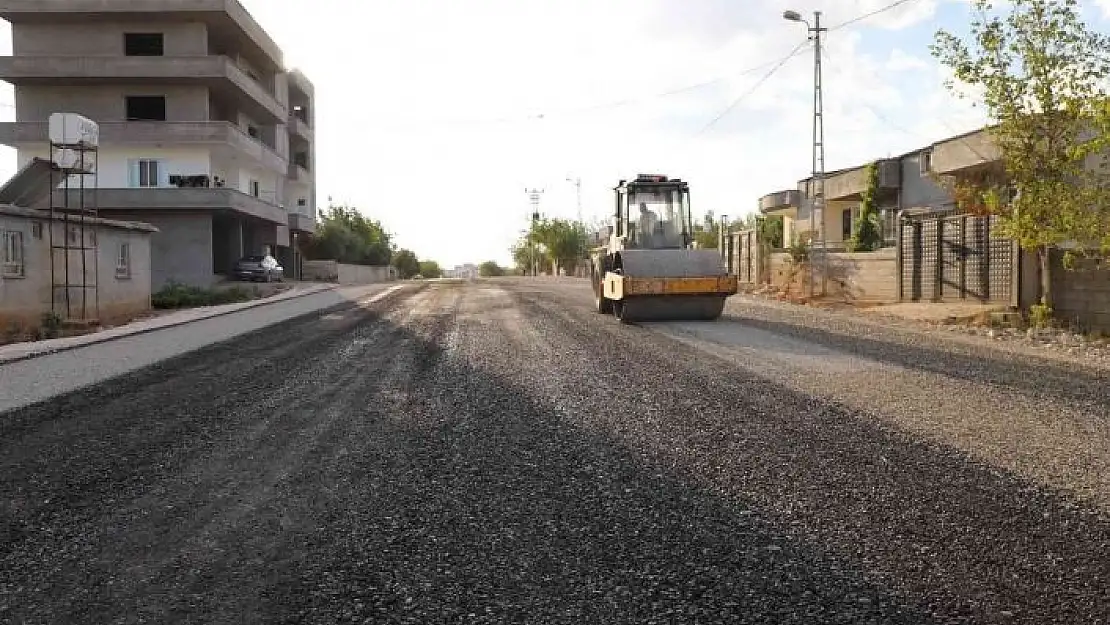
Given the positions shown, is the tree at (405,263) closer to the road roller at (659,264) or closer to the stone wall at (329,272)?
the stone wall at (329,272)

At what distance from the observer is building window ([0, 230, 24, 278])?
656 inches

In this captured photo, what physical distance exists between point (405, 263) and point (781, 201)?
2611 inches

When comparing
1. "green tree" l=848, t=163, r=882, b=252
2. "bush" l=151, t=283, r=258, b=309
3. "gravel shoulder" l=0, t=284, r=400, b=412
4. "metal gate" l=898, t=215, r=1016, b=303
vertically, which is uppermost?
"green tree" l=848, t=163, r=882, b=252

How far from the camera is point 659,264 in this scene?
53.0 ft

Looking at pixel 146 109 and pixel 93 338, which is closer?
pixel 93 338

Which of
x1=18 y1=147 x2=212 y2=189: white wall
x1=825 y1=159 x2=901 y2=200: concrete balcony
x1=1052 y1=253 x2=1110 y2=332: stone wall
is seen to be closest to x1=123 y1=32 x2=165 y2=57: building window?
x1=18 y1=147 x2=212 y2=189: white wall

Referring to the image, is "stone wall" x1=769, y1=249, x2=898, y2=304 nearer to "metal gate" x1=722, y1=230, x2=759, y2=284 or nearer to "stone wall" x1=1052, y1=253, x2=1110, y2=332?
"metal gate" x1=722, y1=230, x2=759, y2=284

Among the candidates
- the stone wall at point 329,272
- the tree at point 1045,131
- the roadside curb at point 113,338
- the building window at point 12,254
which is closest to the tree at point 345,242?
the stone wall at point 329,272

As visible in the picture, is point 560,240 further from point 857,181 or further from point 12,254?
point 12,254

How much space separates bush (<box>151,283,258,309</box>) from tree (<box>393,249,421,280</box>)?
233 feet

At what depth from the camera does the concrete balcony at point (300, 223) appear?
47.8 m

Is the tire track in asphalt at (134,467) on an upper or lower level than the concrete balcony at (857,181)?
lower

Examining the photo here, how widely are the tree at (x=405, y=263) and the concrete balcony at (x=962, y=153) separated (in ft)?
255

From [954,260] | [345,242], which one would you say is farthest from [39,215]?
[345,242]
